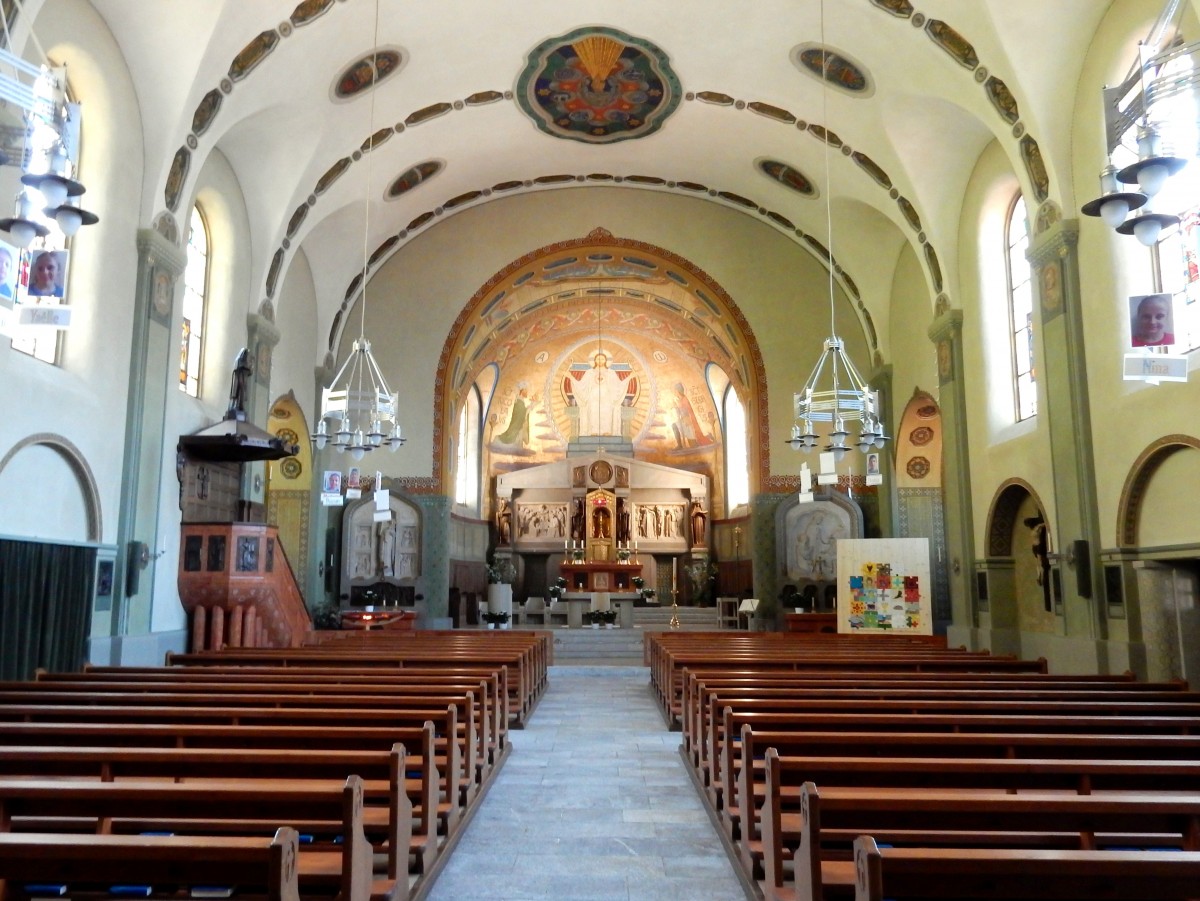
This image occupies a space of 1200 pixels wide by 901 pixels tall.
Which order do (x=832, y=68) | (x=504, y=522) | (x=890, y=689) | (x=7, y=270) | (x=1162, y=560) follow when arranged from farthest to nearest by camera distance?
(x=504, y=522)
(x=832, y=68)
(x=1162, y=560)
(x=890, y=689)
(x=7, y=270)

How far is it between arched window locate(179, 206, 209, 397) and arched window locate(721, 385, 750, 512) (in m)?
17.1

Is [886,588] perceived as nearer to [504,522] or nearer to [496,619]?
[496,619]

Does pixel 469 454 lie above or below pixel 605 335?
below

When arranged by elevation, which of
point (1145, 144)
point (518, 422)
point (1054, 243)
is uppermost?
point (518, 422)

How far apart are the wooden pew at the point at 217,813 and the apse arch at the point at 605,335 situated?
56.8ft

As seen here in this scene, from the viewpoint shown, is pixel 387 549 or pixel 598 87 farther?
pixel 387 549

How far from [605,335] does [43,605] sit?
21887 millimetres

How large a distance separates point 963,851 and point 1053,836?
3.46ft

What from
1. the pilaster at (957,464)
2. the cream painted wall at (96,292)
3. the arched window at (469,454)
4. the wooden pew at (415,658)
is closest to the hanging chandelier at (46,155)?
the cream painted wall at (96,292)

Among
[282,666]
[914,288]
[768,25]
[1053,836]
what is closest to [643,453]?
[914,288]

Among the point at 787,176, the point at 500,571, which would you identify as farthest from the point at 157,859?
the point at 500,571

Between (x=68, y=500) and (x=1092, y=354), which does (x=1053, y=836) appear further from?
(x=68, y=500)

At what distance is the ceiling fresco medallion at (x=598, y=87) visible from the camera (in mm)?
14961

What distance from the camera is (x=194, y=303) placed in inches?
576
